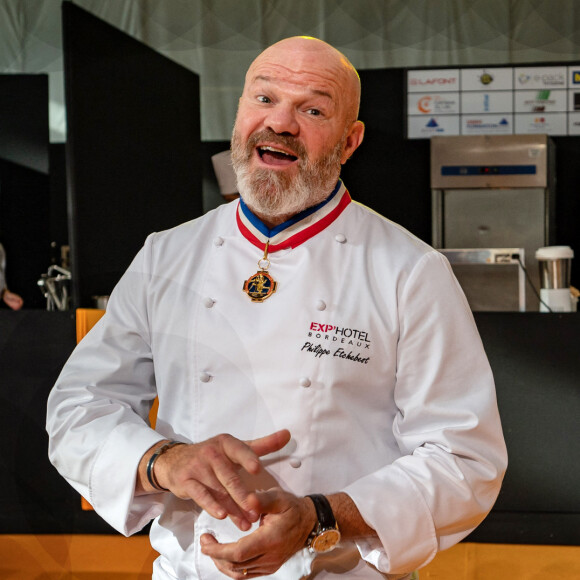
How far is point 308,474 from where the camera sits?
1.08 meters

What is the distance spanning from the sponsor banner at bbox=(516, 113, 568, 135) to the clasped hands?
13.7ft

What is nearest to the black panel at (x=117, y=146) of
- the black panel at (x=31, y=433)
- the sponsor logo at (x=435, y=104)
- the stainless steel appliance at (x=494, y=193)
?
the black panel at (x=31, y=433)

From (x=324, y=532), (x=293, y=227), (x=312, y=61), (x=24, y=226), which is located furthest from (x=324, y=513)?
(x=24, y=226)

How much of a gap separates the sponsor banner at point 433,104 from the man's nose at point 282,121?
3.68 metres

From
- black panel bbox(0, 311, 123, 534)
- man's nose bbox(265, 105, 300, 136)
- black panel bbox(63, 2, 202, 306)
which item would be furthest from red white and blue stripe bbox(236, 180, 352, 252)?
black panel bbox(63, 2, 202, 306)

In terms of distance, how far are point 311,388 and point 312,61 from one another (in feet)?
1.63

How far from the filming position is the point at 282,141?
115 centimetres

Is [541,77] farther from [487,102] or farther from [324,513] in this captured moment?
[324,513]

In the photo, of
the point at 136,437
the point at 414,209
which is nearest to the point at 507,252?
the point at 414,209

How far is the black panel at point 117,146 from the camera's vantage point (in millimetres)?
2785

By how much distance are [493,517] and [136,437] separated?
1.47 meters

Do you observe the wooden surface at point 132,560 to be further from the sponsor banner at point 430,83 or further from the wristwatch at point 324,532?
the sponsor banner at point 430,83

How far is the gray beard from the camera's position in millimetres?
1153
